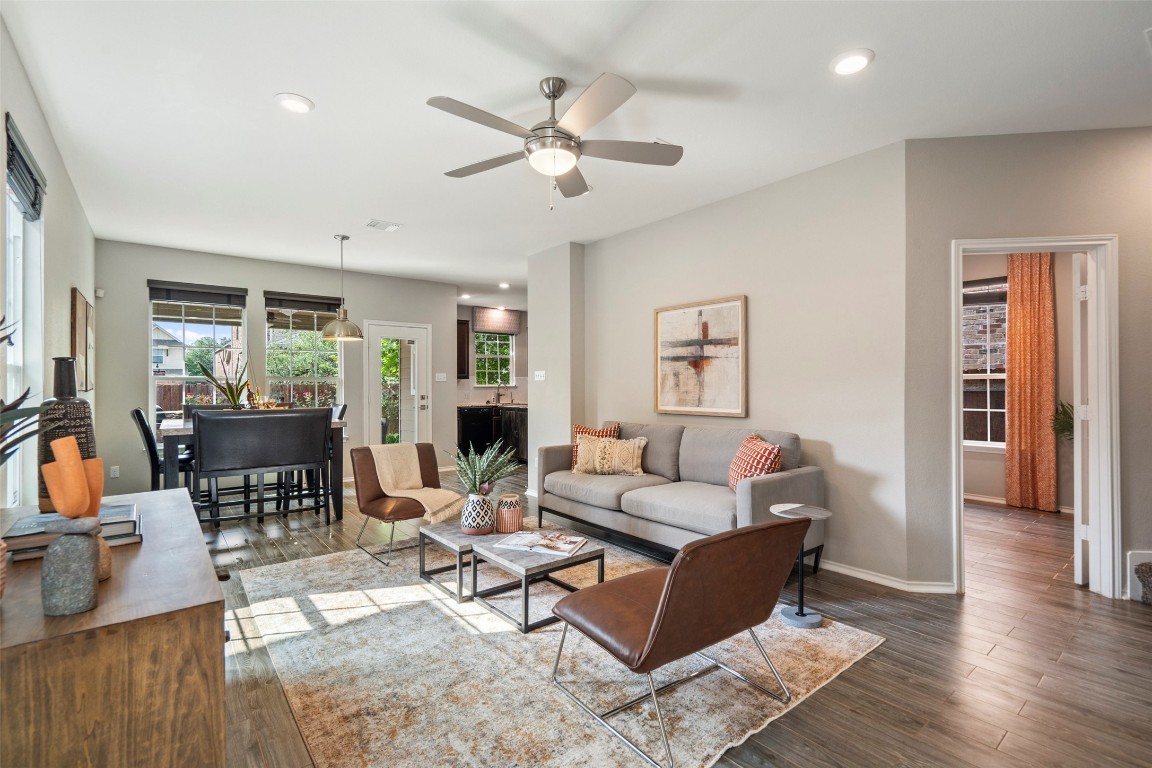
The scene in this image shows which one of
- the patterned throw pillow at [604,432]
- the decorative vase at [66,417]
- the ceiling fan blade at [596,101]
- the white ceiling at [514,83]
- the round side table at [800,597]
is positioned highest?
the white ceiling at [514,83]

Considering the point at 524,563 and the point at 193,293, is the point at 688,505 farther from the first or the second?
the point at 193,293

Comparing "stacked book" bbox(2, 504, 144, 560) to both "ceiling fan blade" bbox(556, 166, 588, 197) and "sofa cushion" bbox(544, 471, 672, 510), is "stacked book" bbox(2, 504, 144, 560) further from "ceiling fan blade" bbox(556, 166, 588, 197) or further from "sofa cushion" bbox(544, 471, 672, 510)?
"sofa cushion" bbox(544, 471, 672, 510)

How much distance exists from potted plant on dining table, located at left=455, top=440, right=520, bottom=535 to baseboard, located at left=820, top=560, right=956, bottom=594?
2.28 metres

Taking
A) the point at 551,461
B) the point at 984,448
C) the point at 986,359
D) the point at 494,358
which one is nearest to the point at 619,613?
the point at 551,461

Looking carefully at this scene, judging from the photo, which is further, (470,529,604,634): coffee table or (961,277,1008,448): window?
(961,277,1008,448): window

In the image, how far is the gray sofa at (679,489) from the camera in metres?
3.29

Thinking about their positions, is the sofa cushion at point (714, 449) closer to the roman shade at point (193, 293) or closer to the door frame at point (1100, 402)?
the door frame at point (1100, 402)

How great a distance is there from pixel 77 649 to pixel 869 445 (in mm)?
3676

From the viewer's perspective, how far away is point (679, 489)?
152 inches

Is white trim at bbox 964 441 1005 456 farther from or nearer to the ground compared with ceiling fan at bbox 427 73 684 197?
nearer to the ground

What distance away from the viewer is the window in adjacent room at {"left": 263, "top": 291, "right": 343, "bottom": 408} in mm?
6438

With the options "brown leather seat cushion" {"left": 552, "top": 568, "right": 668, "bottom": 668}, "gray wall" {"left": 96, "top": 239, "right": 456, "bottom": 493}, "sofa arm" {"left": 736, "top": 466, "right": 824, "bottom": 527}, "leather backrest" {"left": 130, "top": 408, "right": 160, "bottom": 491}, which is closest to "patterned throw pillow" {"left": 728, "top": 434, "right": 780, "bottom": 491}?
"sofa arm" {"left": 736, "top": 466, "right": 824, "bottom": 527}

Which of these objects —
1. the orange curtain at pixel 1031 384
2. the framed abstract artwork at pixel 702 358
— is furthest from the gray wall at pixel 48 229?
the orange curtain at pixel 1031 384

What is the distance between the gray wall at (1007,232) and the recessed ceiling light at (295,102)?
3.35 metres
